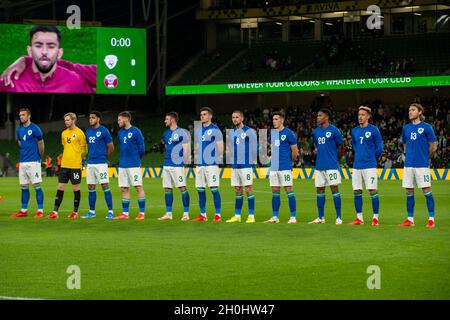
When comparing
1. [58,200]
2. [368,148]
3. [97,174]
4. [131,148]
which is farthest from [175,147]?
[368,148]

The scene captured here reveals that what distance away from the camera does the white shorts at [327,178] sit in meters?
19.8

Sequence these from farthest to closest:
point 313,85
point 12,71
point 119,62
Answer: point 313,85, point 119,62, point 12,71

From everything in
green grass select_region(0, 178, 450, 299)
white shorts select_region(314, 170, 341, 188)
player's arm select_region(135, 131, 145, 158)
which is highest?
player's arm select_region(135, 131, 145, 158)

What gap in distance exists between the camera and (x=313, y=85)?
179 feet

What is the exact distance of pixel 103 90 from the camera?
52844 millimetres

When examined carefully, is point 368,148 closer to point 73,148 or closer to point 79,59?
point 73,148

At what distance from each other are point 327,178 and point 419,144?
7.26 feet

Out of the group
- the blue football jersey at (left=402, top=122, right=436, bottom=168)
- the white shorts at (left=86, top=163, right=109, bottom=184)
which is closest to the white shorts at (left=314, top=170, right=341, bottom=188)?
the blue football jersey at (left=402, top=122, right=436, bottom=168)

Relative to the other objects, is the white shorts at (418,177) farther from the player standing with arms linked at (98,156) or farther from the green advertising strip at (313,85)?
the green advertising strip at (313,85)

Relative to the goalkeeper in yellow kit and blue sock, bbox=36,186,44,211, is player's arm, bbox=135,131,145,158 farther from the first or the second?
blue sock, bbox=36,186,44,211

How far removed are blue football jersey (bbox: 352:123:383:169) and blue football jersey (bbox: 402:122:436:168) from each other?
27.3 inches

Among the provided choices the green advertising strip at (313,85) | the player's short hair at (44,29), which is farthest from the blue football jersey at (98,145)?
the green advertising strip at (313,85)

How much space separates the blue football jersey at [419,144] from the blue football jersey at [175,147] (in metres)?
5.06

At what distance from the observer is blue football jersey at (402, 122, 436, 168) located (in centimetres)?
1862
